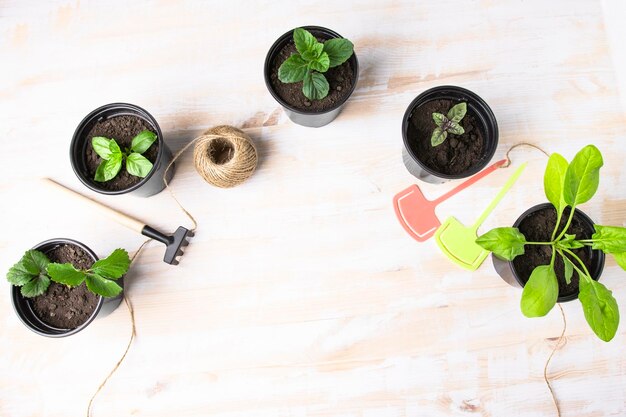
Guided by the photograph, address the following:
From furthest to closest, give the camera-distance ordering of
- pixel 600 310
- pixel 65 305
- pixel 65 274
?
pixel 65 305
pixel 65 274
pixel 600 310

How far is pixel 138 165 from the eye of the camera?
1.13m

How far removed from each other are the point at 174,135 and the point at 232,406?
683mm

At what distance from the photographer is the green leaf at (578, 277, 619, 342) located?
2.98 feet

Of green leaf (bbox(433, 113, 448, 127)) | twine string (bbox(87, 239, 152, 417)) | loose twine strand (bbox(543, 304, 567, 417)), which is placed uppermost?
green leaf (bbox(433, 113, 448, 127))

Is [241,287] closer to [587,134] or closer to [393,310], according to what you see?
[393,310]

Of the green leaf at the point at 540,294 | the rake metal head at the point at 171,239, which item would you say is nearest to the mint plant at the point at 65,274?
the rake metal head at the point at 171,239

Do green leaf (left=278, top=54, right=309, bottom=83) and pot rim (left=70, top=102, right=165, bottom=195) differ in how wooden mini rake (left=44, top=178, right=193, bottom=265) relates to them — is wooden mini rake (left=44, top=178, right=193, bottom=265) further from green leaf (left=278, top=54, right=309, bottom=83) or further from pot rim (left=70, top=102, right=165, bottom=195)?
green leaf (left=278, top=54, right=309, bottom=83)

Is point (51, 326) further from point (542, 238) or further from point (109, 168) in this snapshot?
point (542, 238)

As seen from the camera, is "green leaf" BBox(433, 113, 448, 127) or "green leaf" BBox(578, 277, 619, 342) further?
"green leaf" BBox(433, 113, 448, 127)

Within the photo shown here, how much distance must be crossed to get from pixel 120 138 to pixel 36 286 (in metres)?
0.38

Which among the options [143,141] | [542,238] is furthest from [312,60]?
[542,238]

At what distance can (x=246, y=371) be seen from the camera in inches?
47.3

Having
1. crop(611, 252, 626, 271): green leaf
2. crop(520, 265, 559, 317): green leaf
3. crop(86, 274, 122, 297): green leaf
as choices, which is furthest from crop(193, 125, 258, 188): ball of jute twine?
crop(611, 252, 626, 271): green leaf

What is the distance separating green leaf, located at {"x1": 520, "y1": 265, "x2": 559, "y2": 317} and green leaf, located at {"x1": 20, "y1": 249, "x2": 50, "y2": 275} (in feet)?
3.30
